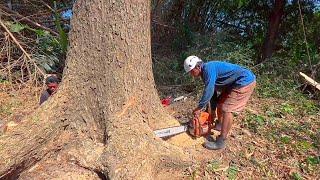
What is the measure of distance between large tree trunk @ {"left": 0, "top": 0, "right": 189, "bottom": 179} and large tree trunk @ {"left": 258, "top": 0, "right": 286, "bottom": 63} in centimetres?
447

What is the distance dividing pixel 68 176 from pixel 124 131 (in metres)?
0.71

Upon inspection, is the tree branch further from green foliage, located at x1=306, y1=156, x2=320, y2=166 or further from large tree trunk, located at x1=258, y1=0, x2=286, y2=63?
green foliage, located at x1=306, y1=156, x2=320, y2=166

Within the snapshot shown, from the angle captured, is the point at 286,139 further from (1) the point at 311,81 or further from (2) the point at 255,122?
(1) the point at 311,81

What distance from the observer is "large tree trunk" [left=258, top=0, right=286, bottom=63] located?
7.58 meters

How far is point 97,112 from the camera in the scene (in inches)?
148

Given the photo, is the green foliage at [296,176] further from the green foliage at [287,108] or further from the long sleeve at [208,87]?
the green foliage at [287,108]

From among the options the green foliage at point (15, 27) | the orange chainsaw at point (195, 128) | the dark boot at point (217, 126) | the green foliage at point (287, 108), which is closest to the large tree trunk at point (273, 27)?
the green foliage at point (287, 108)

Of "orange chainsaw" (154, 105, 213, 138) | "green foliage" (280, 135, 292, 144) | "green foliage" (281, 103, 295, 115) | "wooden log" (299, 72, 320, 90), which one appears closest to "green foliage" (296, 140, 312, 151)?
"green foliage" (280, 135, 292, 144)

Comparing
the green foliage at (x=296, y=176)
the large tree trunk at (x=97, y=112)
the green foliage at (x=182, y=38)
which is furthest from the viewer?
the green foliage at (x=182, y=38)

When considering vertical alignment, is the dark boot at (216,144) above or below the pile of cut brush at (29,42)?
below

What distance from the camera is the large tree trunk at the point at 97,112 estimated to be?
357 cm

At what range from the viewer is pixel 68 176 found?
3.63 m

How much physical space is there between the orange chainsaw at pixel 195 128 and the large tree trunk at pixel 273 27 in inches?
154

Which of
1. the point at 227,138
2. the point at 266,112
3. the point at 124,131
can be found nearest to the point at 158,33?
the point at 266,112
